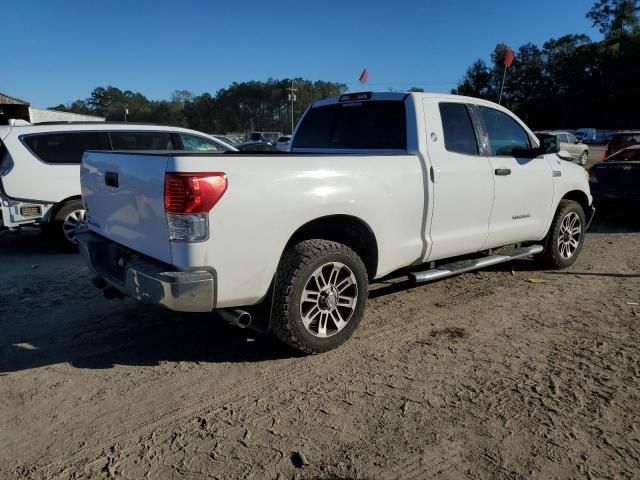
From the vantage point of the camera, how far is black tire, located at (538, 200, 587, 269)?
580 centimetres

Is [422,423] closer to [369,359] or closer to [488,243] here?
[369,359]

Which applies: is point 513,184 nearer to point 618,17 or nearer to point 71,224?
point 71,224

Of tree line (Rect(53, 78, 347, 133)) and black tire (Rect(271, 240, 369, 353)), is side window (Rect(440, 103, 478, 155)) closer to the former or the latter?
black tire (Rect(271, 240, 369, 353))

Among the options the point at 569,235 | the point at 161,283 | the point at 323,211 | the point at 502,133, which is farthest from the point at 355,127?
the point at 569,235

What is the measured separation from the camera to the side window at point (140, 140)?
7.48 metres

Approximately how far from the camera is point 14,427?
2902 millimetres

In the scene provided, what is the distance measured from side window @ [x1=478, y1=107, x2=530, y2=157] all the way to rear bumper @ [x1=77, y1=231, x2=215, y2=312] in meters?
3.21

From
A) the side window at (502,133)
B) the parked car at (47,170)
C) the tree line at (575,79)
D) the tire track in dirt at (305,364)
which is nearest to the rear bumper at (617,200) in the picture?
the side window at (502,133)

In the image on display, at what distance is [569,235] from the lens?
6.09m

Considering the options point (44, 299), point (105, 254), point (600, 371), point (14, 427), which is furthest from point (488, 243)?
point (44, 299)

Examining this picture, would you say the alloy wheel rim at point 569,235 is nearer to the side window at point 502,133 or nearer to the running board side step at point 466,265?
the running board side step at point 466,265

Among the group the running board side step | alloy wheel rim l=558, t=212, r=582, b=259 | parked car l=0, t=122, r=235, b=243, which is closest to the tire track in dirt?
the running board side step

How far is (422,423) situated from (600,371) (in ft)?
4.85

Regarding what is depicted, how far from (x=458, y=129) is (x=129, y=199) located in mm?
2955
